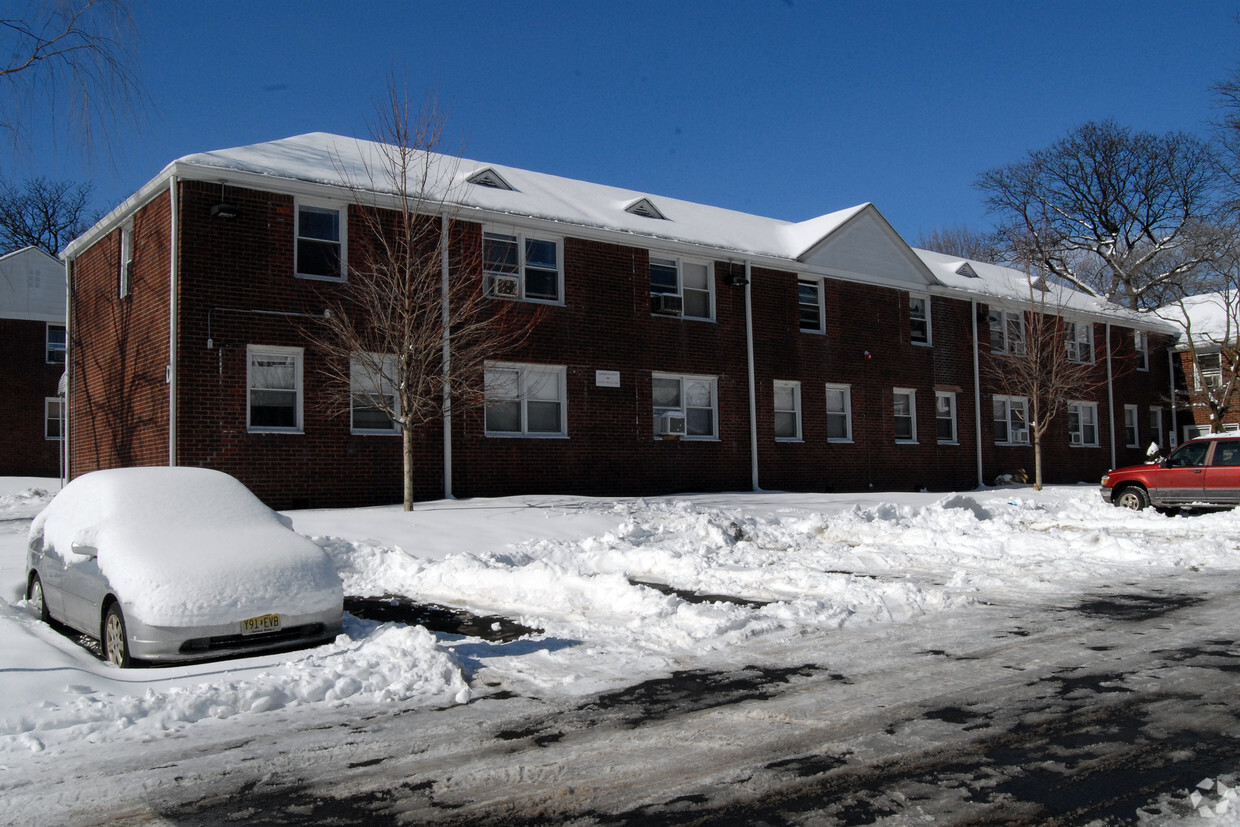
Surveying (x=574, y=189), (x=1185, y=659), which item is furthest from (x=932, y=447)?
(x=1185, y=659)

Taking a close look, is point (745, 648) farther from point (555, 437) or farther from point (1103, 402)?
point (1103, 402)

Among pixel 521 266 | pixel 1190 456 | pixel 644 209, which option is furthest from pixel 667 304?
pixel 1190 456

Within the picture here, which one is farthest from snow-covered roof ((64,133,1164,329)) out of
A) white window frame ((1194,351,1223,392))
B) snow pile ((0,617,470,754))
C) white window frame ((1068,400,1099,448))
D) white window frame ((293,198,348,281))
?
snow pile ((0,617,470,754))

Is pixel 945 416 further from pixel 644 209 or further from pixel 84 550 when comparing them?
pixel 84 550

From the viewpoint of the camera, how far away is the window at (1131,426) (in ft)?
113

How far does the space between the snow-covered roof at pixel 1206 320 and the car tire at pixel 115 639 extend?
1425 inches

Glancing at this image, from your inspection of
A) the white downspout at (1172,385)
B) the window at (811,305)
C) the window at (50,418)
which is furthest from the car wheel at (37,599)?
the white downspout at (1172,385)

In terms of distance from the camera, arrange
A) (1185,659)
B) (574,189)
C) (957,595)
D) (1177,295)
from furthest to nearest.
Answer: (1177,295), (574,189), (957,595), (1185,659)

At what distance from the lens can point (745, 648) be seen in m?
7.75

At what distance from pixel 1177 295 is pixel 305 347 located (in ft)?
143

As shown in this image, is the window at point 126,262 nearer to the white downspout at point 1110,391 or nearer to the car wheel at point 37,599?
the car wheel at point 37,599

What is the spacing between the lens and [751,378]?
23.5m

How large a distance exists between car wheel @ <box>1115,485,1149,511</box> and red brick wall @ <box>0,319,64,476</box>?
3039 cm

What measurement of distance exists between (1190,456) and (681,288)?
36.1 feet
